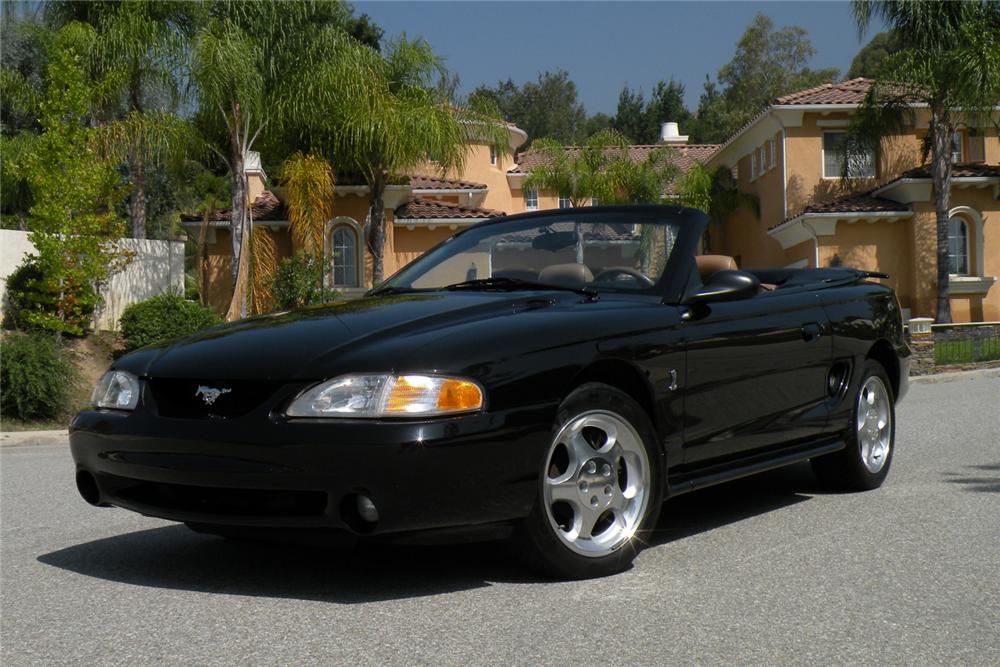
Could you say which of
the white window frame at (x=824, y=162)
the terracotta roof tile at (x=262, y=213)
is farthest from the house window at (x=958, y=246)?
the terracotta roof tile at (x=262, y=213)

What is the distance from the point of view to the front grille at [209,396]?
4277 mm

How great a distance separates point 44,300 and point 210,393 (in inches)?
627

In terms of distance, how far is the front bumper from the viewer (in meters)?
4.04

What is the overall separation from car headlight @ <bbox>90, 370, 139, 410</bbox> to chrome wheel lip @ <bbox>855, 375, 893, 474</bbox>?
4.02m

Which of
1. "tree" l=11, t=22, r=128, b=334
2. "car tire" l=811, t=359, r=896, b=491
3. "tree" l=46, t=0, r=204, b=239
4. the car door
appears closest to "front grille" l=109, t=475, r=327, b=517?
the car door

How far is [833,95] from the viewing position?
33.7 meters

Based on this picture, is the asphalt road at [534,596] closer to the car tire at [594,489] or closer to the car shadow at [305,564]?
the car shadow at [305,564]

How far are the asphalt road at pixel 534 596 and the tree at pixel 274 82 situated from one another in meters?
17.8

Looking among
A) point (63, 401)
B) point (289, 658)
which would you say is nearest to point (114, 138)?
point (63, 401)

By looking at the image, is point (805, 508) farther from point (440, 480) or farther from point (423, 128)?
point (423, 128)

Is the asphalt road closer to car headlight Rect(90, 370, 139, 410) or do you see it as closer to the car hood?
car headlight Rect(90, 370, 139, 410)

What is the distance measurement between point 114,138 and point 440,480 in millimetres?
20455

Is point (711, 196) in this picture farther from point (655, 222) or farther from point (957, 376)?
point (655, 222)

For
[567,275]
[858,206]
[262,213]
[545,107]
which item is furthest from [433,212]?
Result: [545,107]
